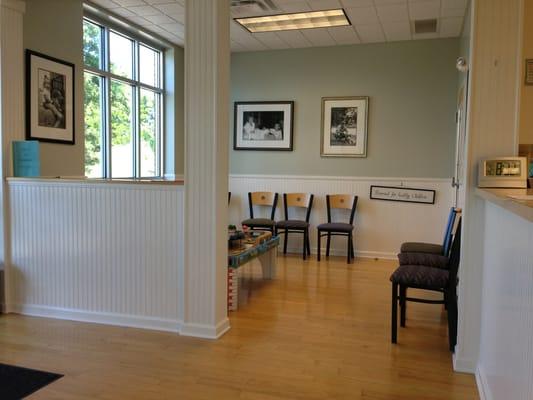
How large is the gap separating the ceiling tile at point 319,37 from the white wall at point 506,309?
12.5 feet

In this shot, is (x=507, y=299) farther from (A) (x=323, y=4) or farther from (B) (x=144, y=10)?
(B) (x=144, y=10)

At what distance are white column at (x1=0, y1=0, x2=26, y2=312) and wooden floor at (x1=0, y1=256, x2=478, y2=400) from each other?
707mm

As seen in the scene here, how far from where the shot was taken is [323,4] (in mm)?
4852

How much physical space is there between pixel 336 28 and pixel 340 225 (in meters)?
2.44

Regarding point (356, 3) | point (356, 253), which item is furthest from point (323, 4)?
point (356, 253)

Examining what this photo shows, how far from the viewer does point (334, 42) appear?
20.5 ft

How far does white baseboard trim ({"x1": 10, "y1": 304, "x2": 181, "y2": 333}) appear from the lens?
339 centimetres

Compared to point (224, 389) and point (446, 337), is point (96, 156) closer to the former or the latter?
point (224, 389)

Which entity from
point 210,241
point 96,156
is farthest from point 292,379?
point 96,156

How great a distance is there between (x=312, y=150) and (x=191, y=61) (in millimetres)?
3630

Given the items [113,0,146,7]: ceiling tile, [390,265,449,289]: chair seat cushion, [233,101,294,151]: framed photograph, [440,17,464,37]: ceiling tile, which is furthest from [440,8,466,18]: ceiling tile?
[113,0,146,7]: ceiling tile

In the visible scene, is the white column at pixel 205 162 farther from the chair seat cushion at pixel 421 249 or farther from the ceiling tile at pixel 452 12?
the ceiling tile at pixel 452 12

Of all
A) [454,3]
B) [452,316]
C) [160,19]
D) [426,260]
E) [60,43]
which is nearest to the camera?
[452,316]

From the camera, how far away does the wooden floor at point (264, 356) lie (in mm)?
2504
